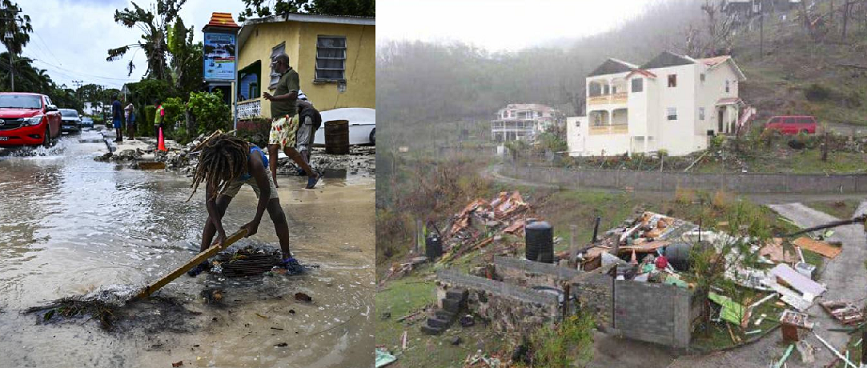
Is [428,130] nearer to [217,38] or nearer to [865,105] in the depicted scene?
[865,105]

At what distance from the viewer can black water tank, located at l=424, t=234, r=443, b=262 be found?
2178mm

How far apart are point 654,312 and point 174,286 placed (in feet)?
11.1

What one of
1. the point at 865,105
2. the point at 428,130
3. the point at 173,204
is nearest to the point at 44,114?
the point at 173,204

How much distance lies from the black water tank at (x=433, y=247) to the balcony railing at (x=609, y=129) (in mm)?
561

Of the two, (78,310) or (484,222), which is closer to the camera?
(484,222)

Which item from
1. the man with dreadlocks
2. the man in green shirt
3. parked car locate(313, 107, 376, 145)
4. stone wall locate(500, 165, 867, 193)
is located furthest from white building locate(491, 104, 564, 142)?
parked car locate(313, 107, 376, 145)

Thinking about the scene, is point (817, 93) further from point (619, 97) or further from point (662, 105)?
point (619, 97)

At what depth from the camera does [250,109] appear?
1920 centimetres

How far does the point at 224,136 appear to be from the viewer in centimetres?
460

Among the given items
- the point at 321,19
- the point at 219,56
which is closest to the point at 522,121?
the point at 321,19

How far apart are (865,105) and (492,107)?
0.96 m

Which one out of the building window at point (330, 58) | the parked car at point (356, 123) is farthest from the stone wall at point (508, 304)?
the building window at point (330, 58)

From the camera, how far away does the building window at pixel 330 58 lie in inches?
651

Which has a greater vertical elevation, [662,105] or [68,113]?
[68,113]
